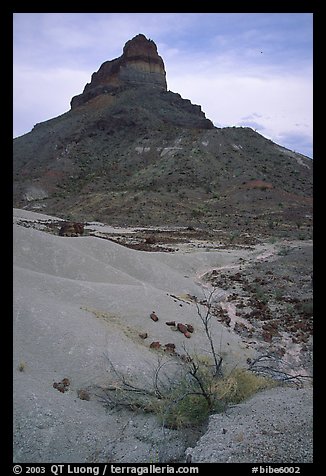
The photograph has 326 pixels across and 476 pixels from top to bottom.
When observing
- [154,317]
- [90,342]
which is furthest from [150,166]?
[90,342]

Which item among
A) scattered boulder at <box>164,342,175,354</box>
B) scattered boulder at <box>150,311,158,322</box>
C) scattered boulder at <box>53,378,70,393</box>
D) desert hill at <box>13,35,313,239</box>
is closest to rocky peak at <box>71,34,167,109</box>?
desert hill at <box>13,35,313,239</box>

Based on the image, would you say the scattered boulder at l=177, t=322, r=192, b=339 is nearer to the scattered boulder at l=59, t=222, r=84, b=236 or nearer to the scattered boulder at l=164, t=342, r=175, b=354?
the scattered boulder at l=164, t=342, r=175, b=354

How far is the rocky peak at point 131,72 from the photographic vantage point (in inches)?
2793

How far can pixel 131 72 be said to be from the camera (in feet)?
236

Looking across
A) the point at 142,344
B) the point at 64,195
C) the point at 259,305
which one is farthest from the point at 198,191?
the point at 142,344

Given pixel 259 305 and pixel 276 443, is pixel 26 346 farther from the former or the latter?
pixel 259 305

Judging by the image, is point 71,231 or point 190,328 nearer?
point 190,328

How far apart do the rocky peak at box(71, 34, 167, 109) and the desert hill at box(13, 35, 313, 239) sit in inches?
8.3

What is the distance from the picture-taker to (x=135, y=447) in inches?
176

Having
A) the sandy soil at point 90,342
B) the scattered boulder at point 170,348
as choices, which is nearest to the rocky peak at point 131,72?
the sandy soil at point 90,342

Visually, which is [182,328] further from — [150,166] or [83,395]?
[150,166]

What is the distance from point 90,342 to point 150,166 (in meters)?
41.9

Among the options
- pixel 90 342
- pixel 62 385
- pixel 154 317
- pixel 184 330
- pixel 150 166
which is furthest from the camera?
pixel 150 166
